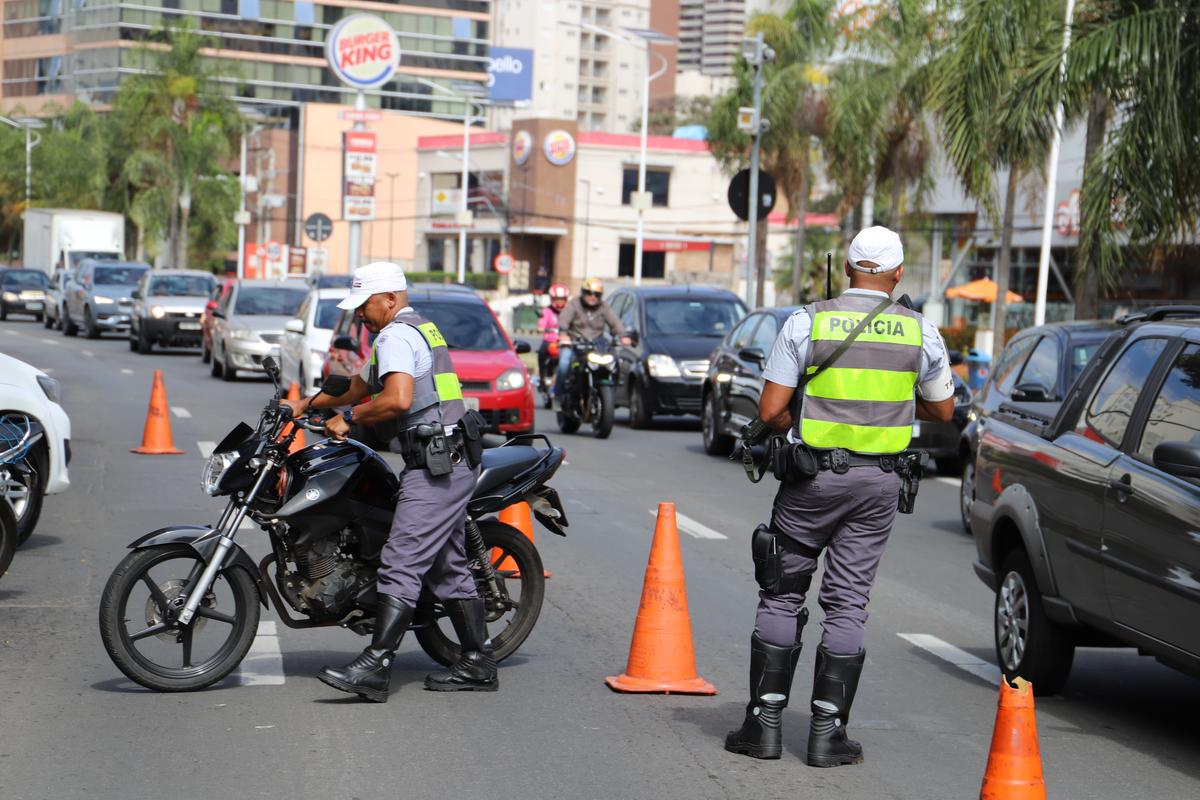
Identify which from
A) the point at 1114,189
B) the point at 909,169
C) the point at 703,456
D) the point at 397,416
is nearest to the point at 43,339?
the point at 909,169

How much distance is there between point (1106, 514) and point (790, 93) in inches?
1501

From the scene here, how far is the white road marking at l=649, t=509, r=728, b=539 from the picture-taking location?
12.7 m

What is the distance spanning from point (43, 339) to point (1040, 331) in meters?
33.5

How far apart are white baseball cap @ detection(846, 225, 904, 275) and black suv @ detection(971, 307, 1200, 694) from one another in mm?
1142

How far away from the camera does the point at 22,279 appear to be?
56.5 metres

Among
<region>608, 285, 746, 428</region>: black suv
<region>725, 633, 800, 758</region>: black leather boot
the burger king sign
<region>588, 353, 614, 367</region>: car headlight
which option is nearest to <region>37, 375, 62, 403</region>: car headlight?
<region>725, 633, 800, 758</region>: black leather boot

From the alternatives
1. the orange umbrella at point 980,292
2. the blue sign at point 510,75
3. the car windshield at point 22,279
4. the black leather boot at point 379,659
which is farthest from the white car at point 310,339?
the blue sign at point 510,75

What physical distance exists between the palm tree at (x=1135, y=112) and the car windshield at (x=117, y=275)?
31.0m

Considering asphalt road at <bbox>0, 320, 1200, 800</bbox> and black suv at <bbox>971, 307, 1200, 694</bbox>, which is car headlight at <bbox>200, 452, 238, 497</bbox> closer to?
asphalt road at <bbox>0, 320, 1200, 800</bbox>

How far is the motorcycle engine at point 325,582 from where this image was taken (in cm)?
707

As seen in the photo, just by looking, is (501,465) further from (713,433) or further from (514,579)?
(713,433)

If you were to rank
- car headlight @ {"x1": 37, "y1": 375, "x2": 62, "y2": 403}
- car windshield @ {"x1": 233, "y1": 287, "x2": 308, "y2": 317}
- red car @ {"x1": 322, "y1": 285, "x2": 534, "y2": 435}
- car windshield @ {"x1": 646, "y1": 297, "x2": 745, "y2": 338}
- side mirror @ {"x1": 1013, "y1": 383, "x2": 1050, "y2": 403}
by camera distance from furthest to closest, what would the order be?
car windshield @ {"x1": 233, "y1": 287, "x2": 308, "y2": 317} < car windshield @ {"x1": 646, "y1": 297, "x2": 745, "y2": 338} < red car @ {"x1": 322, "y1": 285, "x2": 534, "y2": 435} < side mirror @ {"x1": 1013, "y1": 383, "x2": 1050, "y2": 403} < car headlight @ {"x1": 37, "y1": 375, "x2": 62, "y2": 403}

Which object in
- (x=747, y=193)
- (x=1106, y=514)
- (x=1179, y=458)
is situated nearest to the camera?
(x=1179, y=458)

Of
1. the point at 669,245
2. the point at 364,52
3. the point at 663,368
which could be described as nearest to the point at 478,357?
the point at 663,368
